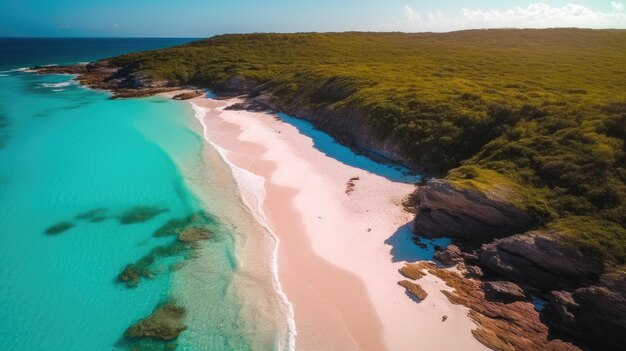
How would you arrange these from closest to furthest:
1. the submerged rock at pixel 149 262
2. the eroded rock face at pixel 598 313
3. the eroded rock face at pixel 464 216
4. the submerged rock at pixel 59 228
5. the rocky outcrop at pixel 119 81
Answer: the eroded rock face at pixel 598 313 < the submerged rock at pixel 149 262 < the eroded rock face at pixel 464 216 < the submerged rock at pixel 59 228 < the rocky outcrop at pixel 119 81

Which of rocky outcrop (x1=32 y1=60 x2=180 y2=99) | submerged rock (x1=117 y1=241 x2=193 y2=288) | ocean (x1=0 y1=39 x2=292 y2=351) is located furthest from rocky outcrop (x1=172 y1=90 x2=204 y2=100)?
submerged rock (x1=117 y1=241 x2=193 y2=288)

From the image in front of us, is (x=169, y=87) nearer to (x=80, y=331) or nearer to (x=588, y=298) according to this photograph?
(x=80, y=331)

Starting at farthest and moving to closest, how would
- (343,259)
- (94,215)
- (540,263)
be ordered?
(94,215), (343,259), (540,263)

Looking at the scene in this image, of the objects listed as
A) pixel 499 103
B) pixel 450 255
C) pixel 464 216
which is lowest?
pixel 450 255

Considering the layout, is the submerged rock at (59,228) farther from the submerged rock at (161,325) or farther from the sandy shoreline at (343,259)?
the sandy shoreline at (343,259)

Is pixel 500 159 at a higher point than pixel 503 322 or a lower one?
higher

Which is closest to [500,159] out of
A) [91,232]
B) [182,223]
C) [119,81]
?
[182,223]

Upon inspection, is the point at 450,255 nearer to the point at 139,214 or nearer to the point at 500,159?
the point at 500,159

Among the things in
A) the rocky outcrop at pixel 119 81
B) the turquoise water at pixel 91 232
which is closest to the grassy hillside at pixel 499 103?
the rocky outcrop at pixel 119 81
